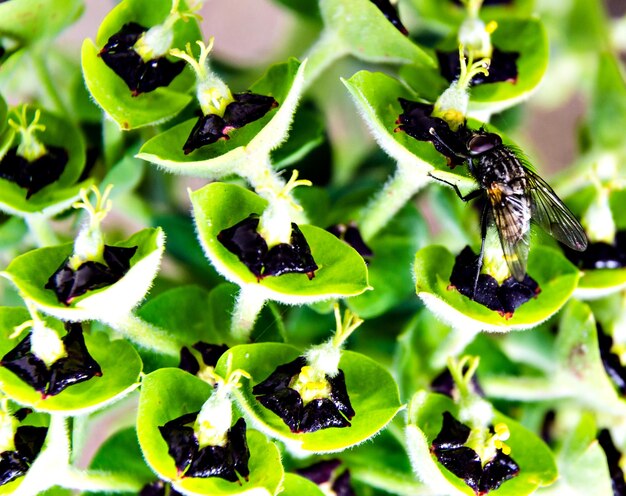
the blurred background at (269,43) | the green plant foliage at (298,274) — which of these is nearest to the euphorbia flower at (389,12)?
the green plant foliage at (298,274)

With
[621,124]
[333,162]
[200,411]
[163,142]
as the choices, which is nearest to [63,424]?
[200,411]

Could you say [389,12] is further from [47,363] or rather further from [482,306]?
[47,363]

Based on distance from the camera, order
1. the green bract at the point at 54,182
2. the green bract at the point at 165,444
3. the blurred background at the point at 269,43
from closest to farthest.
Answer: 1. the green bract at the point at 165,444
2. the green bract at the point at 54,182
3. the blurred background at the point at 269,43

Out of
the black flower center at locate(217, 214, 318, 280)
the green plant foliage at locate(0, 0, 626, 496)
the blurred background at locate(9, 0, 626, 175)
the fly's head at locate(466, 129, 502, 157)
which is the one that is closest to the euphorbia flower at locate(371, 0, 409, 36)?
the green plant foliage at locate(0, 0, 626, 496)

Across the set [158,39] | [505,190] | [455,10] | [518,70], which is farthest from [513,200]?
[158,39]

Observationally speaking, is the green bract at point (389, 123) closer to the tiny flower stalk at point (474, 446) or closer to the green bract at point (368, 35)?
the green bract at point (368, 35)

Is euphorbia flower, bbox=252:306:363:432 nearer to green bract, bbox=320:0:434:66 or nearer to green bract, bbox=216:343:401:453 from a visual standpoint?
green bract, bbox=216:343:401:453
